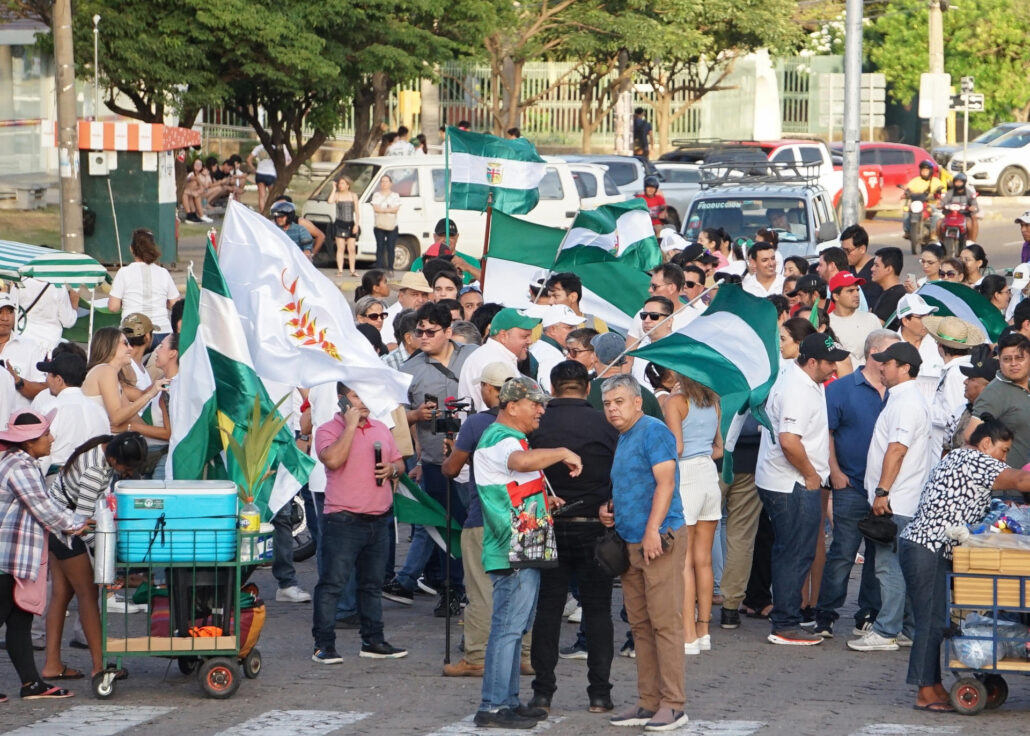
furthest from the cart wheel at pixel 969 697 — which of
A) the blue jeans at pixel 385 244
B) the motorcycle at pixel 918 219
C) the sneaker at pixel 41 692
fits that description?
the motorcycle at pixel 918 219

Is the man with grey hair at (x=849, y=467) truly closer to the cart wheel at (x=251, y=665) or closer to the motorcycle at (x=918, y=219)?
the cart wheel at (x=251, y=665)

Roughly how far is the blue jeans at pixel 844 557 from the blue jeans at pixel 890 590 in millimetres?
139

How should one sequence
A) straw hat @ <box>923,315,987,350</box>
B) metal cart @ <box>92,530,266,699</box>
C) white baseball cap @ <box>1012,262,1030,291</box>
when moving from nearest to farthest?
metal cart @ <box>92,530,266,699</box>
straw hat @ <box>923,315,987,350</box>
white baseball cap @ <box>1012,262,1030,291</box>

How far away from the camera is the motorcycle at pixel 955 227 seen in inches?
1044

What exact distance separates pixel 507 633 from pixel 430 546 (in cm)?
304

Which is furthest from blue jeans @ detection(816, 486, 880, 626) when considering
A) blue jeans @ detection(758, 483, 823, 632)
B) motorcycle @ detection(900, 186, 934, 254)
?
motorcycle @ detection(900, 186, 934, 254)

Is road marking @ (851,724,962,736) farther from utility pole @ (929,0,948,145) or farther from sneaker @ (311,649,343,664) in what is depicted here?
utility pole @ (929,0,948,145)

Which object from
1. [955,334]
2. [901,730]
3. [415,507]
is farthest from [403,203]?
[901,730]

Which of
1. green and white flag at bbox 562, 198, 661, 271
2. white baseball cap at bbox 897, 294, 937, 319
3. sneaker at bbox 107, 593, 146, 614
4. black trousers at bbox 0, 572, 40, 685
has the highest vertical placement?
green and white flag at bbox 562, 198, 661, 271

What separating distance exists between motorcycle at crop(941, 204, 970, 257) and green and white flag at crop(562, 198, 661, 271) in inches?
462

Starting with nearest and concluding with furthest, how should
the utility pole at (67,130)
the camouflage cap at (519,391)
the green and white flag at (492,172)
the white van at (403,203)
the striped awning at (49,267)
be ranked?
the camouflage cap at (519,391), the striped awning at (49,267), the green and white flag at (492,172), the utility pole at (67,130), the white van at (403,203)

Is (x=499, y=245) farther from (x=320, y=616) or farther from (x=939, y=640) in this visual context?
(x=939, y=640)

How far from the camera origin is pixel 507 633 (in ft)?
27.8

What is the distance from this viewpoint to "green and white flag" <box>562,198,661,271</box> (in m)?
15.3
